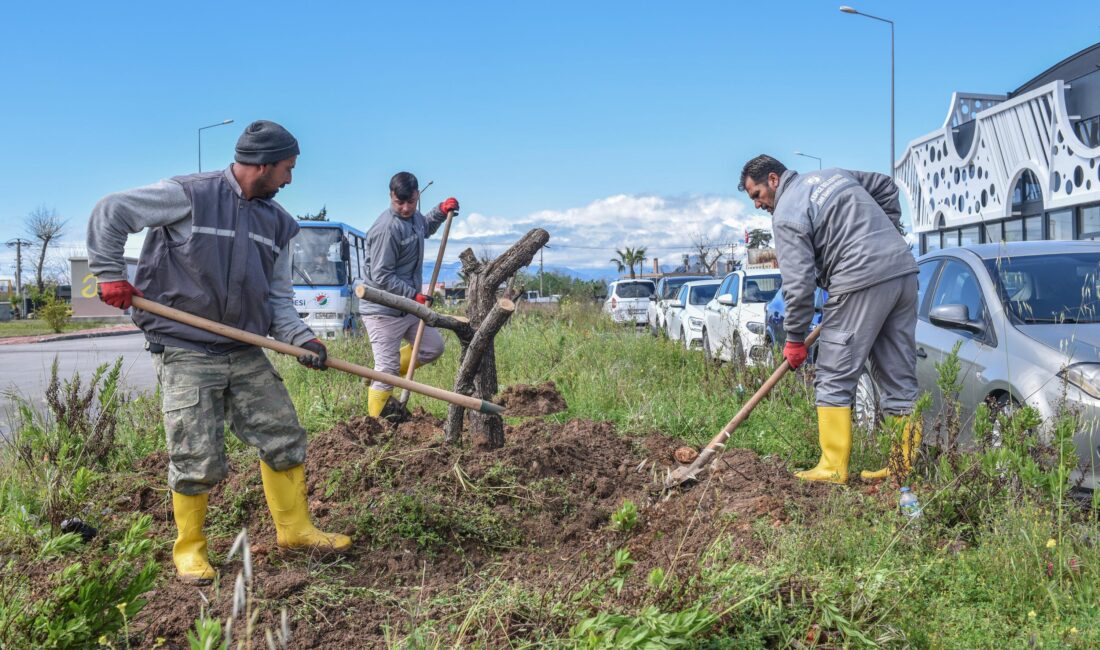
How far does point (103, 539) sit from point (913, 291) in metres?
4.31

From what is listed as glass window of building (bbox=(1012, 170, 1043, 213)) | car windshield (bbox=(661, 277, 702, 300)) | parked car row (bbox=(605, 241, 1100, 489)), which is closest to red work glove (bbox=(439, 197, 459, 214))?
parked car row (bbox=(605, 241, 1100, 489))

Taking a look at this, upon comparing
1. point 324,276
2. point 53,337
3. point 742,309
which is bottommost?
point 53,337

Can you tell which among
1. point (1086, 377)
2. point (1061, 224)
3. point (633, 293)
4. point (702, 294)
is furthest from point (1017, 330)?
point (633, 293)

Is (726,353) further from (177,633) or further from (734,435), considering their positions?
(177,633)

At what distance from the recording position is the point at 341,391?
8.09 m

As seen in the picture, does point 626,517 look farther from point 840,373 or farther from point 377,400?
point 377,400

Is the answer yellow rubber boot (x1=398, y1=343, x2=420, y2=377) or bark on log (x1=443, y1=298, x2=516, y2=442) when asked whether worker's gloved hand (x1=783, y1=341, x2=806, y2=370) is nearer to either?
bark on log (x1=443, y1=298, x2=516, y2=442)

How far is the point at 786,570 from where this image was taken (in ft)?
9.79

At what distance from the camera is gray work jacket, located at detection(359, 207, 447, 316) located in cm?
661

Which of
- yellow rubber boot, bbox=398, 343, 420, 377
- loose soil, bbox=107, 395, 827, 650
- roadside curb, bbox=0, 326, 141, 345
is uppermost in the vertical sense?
yellow rubber boot, bbox=398, 343, 420, 377

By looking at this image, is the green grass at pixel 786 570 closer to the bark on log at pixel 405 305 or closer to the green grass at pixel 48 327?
the bark on log at pixel 405 305

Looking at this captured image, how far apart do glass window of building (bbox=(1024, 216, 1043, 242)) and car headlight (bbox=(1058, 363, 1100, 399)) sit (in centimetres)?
2170

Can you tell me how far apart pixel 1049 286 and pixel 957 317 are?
0.77 m

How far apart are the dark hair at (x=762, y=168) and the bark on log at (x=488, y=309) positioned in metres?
1.28
